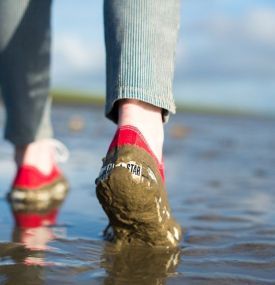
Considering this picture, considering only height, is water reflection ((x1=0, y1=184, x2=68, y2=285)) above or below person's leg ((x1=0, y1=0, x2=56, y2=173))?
below

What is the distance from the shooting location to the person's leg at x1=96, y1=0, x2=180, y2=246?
161cm

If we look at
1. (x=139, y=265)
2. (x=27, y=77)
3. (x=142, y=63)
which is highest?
(x=27, y=77)

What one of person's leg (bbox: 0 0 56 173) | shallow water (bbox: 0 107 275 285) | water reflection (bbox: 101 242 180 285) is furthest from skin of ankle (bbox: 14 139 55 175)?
water reflection (bbox: 101 242 180 285)

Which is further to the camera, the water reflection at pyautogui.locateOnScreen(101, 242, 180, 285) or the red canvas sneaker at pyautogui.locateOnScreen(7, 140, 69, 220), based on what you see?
the red canvas sneaker at pyautogui.locateOnScreen(7, 140, 69, 220)

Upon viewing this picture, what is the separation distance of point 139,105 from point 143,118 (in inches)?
1.5

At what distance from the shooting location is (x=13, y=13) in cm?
238

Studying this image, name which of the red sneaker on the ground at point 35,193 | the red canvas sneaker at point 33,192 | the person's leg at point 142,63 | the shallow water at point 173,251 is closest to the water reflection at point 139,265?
the shallow water at point 173,251

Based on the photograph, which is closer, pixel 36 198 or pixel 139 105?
pixel 139 105

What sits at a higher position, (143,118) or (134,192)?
(143,118)

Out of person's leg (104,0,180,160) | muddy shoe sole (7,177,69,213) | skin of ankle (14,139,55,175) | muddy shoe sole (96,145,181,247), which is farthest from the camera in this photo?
skin of ankle (14,139,55,175)

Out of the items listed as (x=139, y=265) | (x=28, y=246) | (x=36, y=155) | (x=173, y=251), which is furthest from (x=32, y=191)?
(x=139, y=265)

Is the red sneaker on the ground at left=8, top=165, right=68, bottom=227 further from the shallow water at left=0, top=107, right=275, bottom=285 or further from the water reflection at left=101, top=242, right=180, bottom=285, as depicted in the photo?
the water reflection at left=101, top=242, right=180, bottom=285

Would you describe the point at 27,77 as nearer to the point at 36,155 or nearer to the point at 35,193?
the point at 36,155

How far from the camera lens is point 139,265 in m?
1.60
